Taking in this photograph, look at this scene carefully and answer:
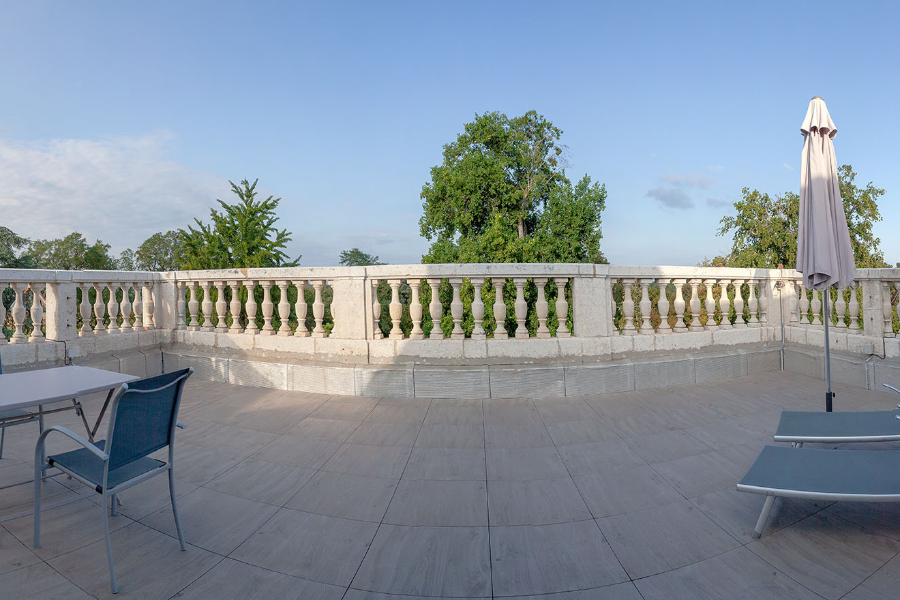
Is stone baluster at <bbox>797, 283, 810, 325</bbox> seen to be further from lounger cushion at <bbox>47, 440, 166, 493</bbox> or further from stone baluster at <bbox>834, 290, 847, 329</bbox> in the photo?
lounger cushion at <bbox>47, 440, 166, 493</bbox>

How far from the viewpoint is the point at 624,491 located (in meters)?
2.89

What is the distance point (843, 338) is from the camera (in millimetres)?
5902

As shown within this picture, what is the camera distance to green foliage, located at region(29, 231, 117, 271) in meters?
40.3

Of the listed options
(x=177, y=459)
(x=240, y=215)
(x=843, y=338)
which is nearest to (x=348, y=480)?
(x=177, y=459)

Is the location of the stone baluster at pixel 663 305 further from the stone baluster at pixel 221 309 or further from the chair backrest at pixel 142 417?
the stone baluster at pixel 221 309

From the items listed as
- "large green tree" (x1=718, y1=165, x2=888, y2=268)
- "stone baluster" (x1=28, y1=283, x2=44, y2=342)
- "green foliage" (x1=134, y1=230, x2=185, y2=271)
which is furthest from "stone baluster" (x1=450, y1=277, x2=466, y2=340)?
"green foliage" (x1=134, y1=230, x2=185, y2=271)

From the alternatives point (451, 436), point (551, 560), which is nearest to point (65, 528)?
point (451, 436)

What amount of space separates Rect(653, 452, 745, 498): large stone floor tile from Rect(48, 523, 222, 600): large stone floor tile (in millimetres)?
2954

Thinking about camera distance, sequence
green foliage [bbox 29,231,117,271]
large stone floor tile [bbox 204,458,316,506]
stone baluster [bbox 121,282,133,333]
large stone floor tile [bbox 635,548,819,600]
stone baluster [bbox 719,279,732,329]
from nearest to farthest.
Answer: large stone floor tile [bbox 635,548,819,600]
large stone floor tile [bbox 204,458,316,506]
stone baluster [bbox 719,279,732,329]
stone baluster [bbox 121,282,133,333]
green foliage [bbox 29,231,117,271]

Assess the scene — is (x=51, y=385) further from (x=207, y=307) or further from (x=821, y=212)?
(x=821, y=212)

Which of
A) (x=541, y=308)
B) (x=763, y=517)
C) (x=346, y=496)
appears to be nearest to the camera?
(x=763, y=517)

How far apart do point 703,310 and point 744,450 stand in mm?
3369

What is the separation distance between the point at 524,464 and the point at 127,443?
259cm

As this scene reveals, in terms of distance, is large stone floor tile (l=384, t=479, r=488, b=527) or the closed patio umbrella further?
the closed patio umbrella
